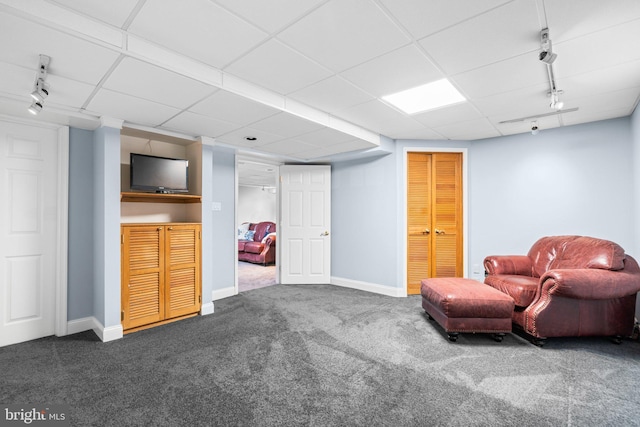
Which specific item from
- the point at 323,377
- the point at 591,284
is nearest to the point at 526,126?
the point at 591,284

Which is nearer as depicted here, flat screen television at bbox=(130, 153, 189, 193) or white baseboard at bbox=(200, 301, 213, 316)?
flat screen television at bbox=(130, 153, 189, 193)

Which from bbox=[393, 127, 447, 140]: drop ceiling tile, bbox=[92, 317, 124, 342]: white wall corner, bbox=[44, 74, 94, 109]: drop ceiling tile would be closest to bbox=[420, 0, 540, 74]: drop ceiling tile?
bbox=[393, 127, 447, 140]: drop ceiling tile

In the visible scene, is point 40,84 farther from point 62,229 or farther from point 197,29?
point 62,229

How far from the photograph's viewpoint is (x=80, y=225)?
3.09 meters

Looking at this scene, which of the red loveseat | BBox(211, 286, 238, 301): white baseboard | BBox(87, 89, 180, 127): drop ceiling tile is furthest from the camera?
the red loveseat

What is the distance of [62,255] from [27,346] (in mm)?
843

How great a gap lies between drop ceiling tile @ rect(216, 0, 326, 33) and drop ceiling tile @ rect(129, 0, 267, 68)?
6 centimetres

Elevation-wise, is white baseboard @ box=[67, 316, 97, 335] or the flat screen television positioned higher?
the flat screen television

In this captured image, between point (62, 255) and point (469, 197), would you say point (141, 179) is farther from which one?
point (469, 197)

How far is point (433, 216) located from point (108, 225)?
4111 mm

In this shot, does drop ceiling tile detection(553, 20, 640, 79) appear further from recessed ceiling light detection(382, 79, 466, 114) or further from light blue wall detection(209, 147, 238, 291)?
light blue wall detection(209, 147, 238, 291)

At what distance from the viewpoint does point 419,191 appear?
14.8ft

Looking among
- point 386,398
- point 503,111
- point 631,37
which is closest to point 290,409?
point 386,398

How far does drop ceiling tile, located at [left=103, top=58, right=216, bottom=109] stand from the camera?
80.0 inches
